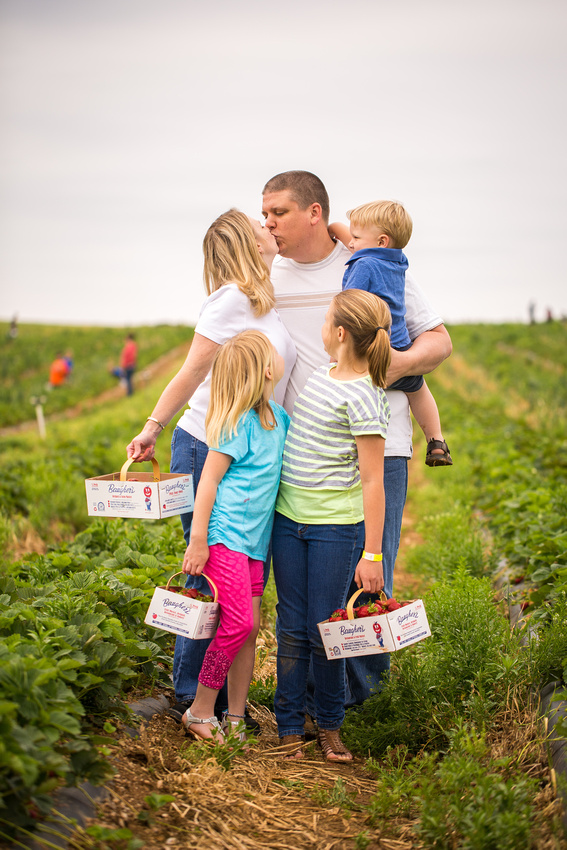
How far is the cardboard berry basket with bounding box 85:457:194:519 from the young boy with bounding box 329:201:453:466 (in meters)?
1.01

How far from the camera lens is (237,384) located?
2.77m

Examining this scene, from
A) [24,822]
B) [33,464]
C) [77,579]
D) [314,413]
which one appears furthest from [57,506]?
[24,822]

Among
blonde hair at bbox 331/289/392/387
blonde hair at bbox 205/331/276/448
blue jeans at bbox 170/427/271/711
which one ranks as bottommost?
blue jeans at bbox 170/427/271/711

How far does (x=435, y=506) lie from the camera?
7.15 meters

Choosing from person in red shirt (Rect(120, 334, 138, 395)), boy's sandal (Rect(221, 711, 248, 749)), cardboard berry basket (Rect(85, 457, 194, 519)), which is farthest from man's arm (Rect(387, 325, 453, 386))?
person in red shirt (Rect(120, 334, 138, 395))

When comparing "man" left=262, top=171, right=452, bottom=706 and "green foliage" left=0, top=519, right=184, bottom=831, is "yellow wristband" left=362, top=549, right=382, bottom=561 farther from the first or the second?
"green foliage" left=0, top=519, right=184, bottom=831

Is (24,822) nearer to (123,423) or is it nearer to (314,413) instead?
(314,413)

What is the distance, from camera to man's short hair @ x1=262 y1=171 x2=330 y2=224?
126 inches

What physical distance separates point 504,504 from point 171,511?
11.6 ft

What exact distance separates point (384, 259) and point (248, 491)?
3.67 feet

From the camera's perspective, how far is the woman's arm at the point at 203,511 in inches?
107

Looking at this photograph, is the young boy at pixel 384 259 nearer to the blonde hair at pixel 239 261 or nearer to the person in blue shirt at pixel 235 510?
the blonde hair at pixel 239 261

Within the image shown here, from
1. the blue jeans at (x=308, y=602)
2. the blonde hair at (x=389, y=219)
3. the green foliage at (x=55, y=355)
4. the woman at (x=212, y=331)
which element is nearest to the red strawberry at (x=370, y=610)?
the blue jeans at (x=308, y=602)

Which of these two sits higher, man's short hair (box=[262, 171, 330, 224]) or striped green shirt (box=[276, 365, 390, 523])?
man's short hair (box=[262, 171, 330, 224])
